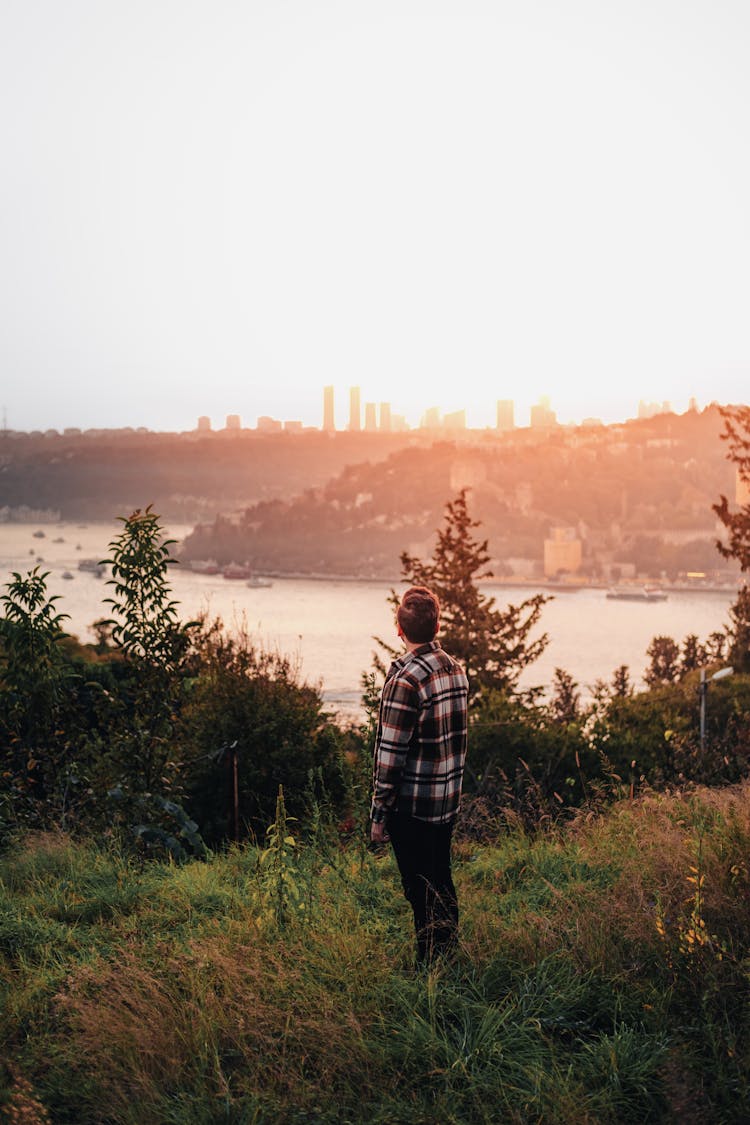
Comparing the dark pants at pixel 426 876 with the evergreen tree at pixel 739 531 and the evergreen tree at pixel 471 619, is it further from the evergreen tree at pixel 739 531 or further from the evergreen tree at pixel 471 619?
the evergreen tree at pixel 471 619

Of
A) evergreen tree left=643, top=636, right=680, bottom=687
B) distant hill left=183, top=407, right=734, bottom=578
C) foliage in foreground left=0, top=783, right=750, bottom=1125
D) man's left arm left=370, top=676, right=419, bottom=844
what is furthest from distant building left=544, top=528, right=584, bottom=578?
man's left arm left=370, top=676, right=419, bottom=844

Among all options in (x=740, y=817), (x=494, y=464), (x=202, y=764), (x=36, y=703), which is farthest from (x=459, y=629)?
(x=494, y=464)

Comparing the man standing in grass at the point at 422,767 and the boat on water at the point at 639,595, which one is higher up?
the man standing in grass at the point at 422,767

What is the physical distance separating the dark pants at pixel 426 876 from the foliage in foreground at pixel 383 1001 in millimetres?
86

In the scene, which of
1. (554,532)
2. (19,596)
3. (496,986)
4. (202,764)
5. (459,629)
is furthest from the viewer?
(554,532)

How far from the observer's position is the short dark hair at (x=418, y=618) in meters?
3.05

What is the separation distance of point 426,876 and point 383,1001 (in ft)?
1.39

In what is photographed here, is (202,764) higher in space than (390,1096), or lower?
lower

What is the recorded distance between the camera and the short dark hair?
3.05m

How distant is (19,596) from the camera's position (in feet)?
20.1

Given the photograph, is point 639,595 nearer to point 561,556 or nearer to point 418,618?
point 561,556

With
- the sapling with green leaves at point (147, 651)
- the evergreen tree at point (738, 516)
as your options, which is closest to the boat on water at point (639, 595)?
the evergreen tree at point (738, 516)

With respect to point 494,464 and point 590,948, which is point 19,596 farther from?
point 494,464

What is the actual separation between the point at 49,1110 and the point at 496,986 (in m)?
1.26
